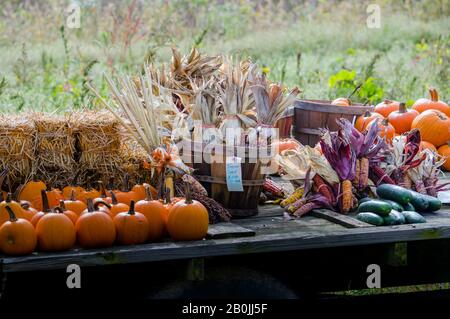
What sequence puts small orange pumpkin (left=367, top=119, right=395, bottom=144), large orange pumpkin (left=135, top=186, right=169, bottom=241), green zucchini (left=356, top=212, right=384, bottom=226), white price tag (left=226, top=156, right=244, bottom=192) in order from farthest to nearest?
1. small orange pumpkin (left=367, top=119, right=395, bottom=144)
2. white price tag (left=226, top=156, right=244, bottom=192)
3. green zucchini (left=356, top=212, right=384, bottom=226)
4. large orange pumpkin (left=135, top=186, right=169, bottom=241)

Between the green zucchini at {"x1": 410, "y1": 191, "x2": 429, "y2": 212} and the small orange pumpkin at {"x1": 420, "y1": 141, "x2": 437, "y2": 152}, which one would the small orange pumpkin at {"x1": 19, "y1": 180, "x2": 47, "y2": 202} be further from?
the small orange pumpkin at {"x1": 420, "y1": 141, "x2": 437, "y2": 152}

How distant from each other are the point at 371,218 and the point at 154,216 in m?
1.06

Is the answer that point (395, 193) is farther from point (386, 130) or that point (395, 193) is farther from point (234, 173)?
point (386, 130)

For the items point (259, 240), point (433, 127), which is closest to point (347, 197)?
point (259, 240)

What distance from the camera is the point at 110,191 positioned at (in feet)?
13.1

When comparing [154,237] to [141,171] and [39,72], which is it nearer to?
[141,171]

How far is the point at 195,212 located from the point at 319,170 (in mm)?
1036

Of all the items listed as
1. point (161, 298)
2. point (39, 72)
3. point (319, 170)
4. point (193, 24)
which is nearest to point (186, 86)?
point (319, 170)

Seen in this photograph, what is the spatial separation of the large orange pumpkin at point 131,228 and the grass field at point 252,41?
442cm

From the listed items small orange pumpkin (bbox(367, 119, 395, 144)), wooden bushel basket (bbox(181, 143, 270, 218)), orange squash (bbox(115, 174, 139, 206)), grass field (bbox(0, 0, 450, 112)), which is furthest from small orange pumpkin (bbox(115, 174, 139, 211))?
grass field (bbox(0, 0, 450, 112))

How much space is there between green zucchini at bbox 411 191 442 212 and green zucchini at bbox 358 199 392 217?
0.31m

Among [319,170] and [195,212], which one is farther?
[319,170]

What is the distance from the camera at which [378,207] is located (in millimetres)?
4156

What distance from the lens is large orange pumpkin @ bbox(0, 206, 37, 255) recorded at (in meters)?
3.45
